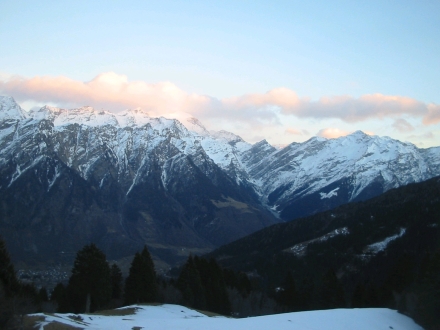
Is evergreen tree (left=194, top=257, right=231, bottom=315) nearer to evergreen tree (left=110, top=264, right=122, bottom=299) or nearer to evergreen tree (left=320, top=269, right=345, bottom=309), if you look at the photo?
evergreen tree (left=110, top=264, right=122, bottom=299)

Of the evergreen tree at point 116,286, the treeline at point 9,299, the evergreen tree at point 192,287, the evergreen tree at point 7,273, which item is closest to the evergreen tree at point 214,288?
the evergreen tree at point 192,287

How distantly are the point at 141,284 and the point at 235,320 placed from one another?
3646 centimetres

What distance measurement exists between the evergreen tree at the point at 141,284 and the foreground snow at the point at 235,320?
11947 mm

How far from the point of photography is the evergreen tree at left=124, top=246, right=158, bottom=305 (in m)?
118

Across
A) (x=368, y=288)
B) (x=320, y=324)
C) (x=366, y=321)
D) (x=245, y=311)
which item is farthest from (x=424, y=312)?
(x=245, y=311)

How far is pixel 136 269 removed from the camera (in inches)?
4739

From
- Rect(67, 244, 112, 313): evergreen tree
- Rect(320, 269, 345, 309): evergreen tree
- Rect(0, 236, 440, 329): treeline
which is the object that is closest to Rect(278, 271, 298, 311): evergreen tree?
Rect(0, 236, 440, 329): treeline

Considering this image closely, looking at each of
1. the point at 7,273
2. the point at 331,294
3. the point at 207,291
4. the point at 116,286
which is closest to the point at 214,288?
the point at 207,291

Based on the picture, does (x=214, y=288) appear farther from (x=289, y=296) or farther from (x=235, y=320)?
(x=235, y=320)

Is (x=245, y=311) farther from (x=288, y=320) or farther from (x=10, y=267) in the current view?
(x=10, y=267)

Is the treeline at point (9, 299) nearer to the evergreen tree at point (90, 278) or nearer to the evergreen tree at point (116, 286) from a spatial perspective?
the evergreen tree at point (90, 278)

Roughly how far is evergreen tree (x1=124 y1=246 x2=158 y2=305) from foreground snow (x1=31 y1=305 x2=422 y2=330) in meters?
11.9

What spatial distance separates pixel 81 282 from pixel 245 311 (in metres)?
46.1

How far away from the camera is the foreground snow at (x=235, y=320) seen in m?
→ 75.2
